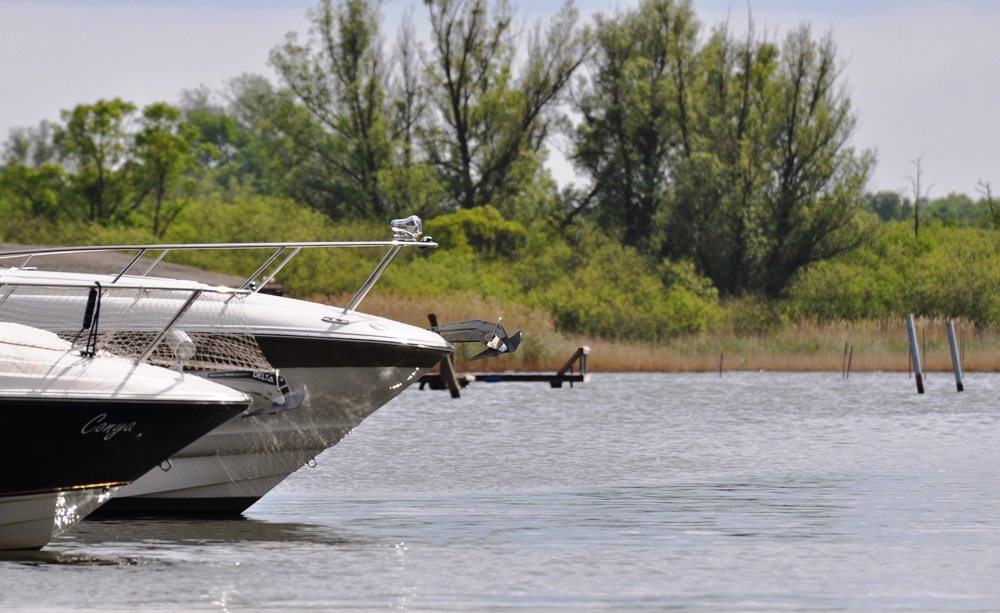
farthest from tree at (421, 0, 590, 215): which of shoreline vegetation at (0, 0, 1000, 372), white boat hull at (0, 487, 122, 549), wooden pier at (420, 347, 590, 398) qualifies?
white boat hull at (0, 487, 122, 549)

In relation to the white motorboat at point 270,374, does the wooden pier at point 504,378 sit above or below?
below

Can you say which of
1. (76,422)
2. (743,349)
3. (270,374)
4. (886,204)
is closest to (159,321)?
(270,374)

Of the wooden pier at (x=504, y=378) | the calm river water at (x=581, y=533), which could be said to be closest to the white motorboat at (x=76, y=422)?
the calm river water at (x=581, y=533)

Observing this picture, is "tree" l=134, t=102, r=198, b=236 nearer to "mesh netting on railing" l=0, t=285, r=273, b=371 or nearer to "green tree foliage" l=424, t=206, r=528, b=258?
"green tree foliage" l=424, t=206, r=528, b=258

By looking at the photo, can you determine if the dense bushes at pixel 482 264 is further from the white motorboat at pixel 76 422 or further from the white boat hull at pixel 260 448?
the white motorboat at pixel 76 422

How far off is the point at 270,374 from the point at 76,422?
7.60 ft

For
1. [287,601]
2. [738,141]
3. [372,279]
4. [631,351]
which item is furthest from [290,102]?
[287,601]

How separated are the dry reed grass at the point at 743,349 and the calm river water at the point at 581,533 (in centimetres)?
1522

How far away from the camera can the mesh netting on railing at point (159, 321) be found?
12109 mm

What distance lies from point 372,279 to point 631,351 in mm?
27169

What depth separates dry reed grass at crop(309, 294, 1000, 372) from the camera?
1510 inches

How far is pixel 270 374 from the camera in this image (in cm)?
1256

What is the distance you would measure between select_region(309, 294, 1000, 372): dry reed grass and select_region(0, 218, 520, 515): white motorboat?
2225cm

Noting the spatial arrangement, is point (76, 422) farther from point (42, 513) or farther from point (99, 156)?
point (99, 156)
